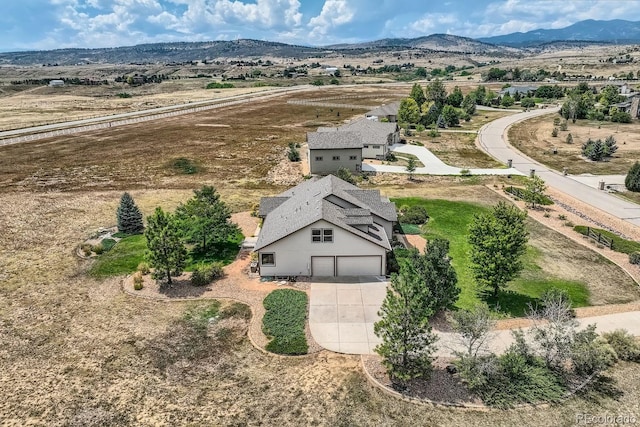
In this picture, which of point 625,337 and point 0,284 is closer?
point 625,337

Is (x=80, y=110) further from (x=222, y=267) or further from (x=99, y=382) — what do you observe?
(x=99, y=382)

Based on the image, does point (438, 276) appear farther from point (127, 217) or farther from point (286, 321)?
point (127, 217)

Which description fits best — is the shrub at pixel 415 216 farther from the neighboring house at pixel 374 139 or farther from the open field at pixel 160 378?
the neighboring house at pixel 374 139

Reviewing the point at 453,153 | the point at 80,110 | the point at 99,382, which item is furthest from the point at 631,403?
the point at 80,110

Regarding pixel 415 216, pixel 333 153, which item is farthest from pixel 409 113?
pixel 415 216

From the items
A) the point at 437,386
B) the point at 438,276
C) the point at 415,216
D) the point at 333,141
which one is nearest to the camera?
the point at 437,386

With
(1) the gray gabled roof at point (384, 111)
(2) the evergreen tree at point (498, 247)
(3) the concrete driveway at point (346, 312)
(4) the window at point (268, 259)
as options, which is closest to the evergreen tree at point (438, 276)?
(2) the evergreen tree at point (498, 247)
